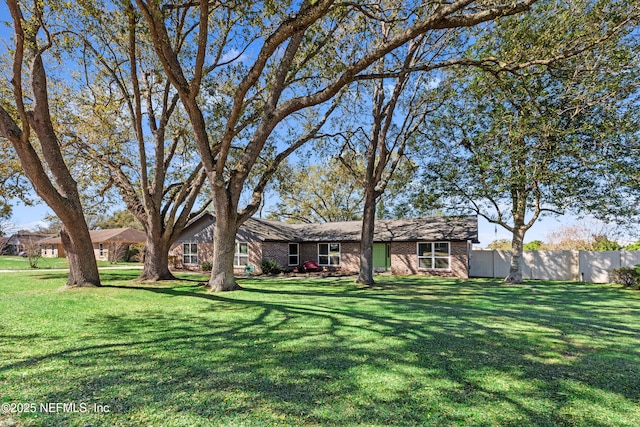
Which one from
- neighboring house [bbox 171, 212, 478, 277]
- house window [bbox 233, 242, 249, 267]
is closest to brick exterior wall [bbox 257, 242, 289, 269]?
neighboring house [bbox 171, 212, 478, 277]

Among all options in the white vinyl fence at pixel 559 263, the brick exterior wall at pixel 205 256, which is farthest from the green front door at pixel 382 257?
the brick exterior wall at pixel 205 256

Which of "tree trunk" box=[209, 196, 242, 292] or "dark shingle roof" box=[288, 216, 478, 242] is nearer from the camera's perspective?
"tree trunk" box=[209, 196, 242, 292]

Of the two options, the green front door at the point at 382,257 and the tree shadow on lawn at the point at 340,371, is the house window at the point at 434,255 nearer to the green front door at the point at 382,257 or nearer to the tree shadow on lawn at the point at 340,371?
the green front door at the point at 382,257

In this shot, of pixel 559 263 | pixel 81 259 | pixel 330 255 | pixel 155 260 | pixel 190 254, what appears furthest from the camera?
pixel 190 254

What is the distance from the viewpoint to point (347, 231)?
2364cm

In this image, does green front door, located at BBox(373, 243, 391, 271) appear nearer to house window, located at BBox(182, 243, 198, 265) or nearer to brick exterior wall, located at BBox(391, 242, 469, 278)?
brick exterior wall, located at BBox(391, 242, 469, 278)

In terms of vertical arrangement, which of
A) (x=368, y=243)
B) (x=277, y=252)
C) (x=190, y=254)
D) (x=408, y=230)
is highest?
(x=408, y=230)

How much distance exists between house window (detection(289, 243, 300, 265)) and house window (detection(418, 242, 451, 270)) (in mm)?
8351

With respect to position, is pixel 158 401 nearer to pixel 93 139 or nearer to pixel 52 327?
pixel 52 327

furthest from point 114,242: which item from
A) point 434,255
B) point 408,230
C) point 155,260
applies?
point 434,255

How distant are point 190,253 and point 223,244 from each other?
15.0 metres

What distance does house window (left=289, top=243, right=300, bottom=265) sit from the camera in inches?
951

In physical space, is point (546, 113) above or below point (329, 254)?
above

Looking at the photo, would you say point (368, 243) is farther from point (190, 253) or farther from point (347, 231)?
point (190, 253)
